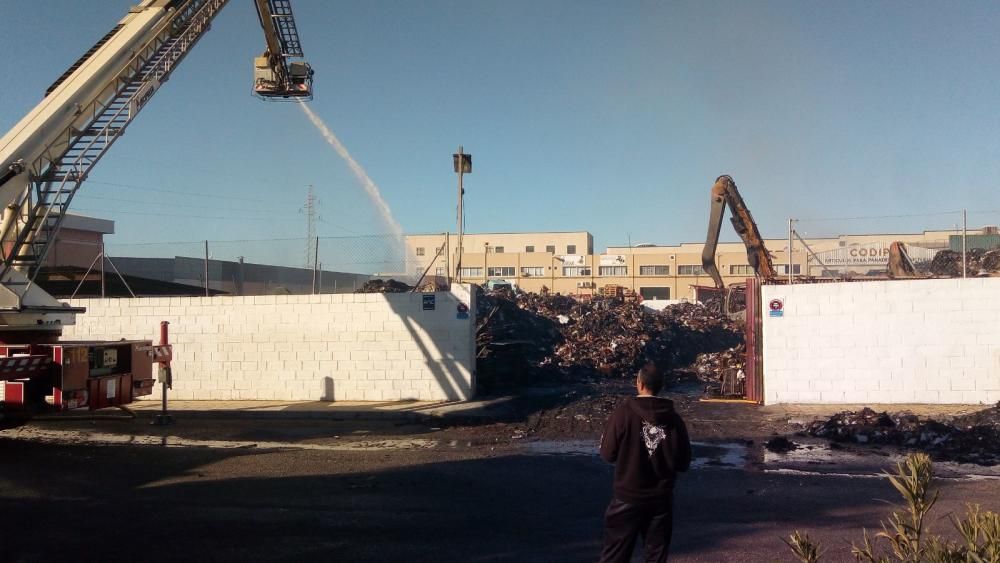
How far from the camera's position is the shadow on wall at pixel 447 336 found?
51.0 ft

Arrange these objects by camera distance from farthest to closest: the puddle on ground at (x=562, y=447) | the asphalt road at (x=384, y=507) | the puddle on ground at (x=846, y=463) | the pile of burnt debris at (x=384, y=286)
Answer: the pile of burnt debris at (x=384, y=286), the puddle on ground at (x=562, y=447), the puddle on ground at (x=846, y=463), the asphalt road at (x=384, y=507)

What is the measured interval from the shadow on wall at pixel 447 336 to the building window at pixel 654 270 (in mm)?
46239

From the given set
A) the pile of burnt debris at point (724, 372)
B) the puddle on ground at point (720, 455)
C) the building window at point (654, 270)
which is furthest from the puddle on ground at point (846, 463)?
the building window at point (654, 270)

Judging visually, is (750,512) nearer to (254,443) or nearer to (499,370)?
(254,443)

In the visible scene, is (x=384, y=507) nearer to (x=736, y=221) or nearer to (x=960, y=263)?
(x=960, y=263)

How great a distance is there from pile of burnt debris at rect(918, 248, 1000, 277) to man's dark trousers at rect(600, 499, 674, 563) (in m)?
15.8

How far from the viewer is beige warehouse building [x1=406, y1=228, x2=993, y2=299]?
17281 millimetres

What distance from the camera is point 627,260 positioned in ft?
196

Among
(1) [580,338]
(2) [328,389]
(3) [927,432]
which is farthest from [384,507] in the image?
(1) [580,338]

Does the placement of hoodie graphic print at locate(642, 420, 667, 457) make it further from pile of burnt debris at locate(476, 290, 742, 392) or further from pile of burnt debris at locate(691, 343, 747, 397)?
pile of burnt debris at locate(691, 343, 747, 397)

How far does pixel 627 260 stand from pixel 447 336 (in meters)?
45.6

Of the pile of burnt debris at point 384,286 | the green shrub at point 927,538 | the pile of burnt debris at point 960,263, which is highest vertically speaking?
the pile of burnt debris at point 960,263

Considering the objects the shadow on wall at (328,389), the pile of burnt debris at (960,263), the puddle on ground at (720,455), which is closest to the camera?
the puddle on ground at (720,455)

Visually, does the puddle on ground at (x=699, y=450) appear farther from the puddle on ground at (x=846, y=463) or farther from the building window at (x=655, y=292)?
the building window at (x=655, y=292)
